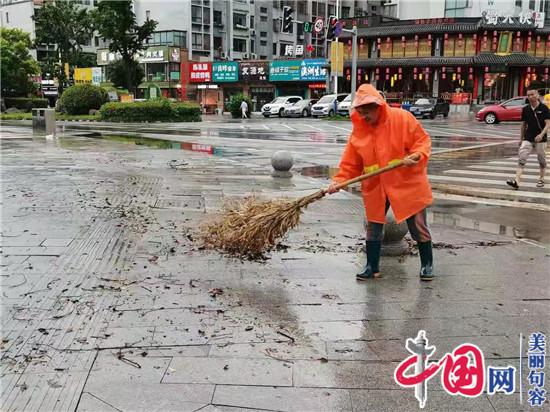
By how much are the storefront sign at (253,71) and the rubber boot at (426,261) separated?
5469 cm

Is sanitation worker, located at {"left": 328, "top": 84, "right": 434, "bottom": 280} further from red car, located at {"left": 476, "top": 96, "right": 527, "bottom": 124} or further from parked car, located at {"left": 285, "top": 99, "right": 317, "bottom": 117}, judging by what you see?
parked car, located at {"left": 285, "top": 99, "right": 317, "bottom": 117}

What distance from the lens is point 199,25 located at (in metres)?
65.9

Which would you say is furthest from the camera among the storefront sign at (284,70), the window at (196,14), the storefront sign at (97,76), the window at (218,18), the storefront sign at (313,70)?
the window at (218,18)

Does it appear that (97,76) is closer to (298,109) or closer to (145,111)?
(298,109)

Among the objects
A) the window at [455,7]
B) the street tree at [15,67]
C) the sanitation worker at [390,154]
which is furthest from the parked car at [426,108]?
the street tree at [15,67]

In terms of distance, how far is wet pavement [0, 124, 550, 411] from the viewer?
124 inches

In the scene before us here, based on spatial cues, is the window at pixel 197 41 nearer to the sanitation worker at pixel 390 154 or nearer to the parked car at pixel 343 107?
the parked car at pixel 343 107

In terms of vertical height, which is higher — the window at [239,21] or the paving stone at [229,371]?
the window at [239,21]

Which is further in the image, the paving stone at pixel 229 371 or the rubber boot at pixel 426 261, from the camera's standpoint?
the rubber boot at pixel 426 261

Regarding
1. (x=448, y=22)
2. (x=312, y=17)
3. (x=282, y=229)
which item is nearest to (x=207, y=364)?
(x=282, y=229)

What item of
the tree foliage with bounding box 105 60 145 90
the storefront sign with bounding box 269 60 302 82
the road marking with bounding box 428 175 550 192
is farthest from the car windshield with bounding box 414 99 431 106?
the road marking with bounding box 428 175 550 192

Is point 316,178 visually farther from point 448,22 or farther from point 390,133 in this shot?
point 448,22

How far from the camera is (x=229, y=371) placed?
11.1 ft

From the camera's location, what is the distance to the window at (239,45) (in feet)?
228
